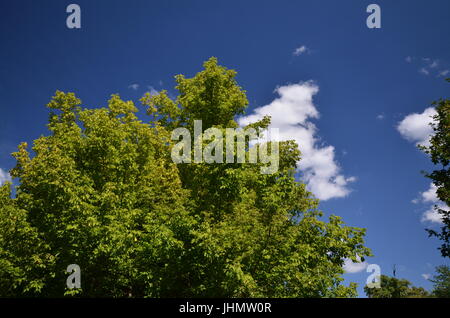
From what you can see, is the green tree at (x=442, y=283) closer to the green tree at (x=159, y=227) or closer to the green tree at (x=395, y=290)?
the green tree at (x=395, y=290)

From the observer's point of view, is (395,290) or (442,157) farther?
(395,290)

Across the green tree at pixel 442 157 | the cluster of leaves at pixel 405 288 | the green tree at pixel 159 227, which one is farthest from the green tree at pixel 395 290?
Answer: the green tree at pixel 159 227

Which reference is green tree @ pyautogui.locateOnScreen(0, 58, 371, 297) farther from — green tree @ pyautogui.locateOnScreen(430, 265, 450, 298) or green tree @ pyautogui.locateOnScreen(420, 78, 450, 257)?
green tree @ pyautogui.locateOnScreen(430, 265, 450, 298)

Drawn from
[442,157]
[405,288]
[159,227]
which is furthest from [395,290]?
[159,227]

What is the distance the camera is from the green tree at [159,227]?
464 inches

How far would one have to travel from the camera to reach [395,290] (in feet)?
237

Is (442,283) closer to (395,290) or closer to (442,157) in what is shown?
(395,290)

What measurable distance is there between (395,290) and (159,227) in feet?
252

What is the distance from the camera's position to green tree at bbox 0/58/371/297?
11797 mm

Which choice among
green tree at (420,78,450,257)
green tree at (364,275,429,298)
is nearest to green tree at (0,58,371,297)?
green tree at (420,78,450,257)

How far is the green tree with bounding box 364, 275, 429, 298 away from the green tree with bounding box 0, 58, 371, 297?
6790 centimetres

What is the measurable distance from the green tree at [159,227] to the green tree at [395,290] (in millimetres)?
67898
